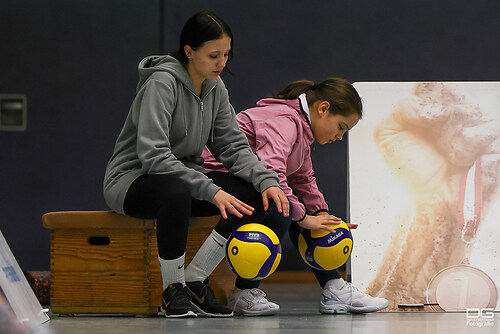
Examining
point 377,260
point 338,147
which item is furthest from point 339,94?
point 338,147

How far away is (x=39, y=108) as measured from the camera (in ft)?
12.9

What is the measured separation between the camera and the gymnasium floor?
6.07ft

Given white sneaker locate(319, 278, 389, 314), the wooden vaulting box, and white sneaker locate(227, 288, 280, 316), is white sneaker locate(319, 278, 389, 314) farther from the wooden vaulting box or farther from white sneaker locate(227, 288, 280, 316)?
the wooden vaulting box

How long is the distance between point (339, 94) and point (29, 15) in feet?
6.74

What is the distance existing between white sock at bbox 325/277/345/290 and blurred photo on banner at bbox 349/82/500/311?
256mm

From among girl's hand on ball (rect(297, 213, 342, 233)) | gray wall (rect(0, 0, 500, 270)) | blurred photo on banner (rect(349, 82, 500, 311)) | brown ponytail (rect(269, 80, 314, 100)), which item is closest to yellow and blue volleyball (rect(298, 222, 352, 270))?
girl's hand on ball (rect(297, 213, 342, 233))

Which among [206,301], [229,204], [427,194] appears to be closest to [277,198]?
[229,204]

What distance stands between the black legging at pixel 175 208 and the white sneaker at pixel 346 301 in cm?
30

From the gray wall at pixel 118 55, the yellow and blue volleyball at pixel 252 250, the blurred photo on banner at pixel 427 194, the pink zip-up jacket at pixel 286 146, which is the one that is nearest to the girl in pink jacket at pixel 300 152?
the pink zip-up jacket at pixel 286 146

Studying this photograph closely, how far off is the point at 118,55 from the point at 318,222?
1943 millimetres

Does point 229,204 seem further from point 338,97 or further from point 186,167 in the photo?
point 338,97

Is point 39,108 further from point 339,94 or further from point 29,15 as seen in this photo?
point 339,94

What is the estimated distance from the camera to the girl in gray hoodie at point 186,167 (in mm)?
2148

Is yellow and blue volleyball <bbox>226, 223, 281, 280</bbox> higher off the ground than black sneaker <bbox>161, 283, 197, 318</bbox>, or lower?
higher
